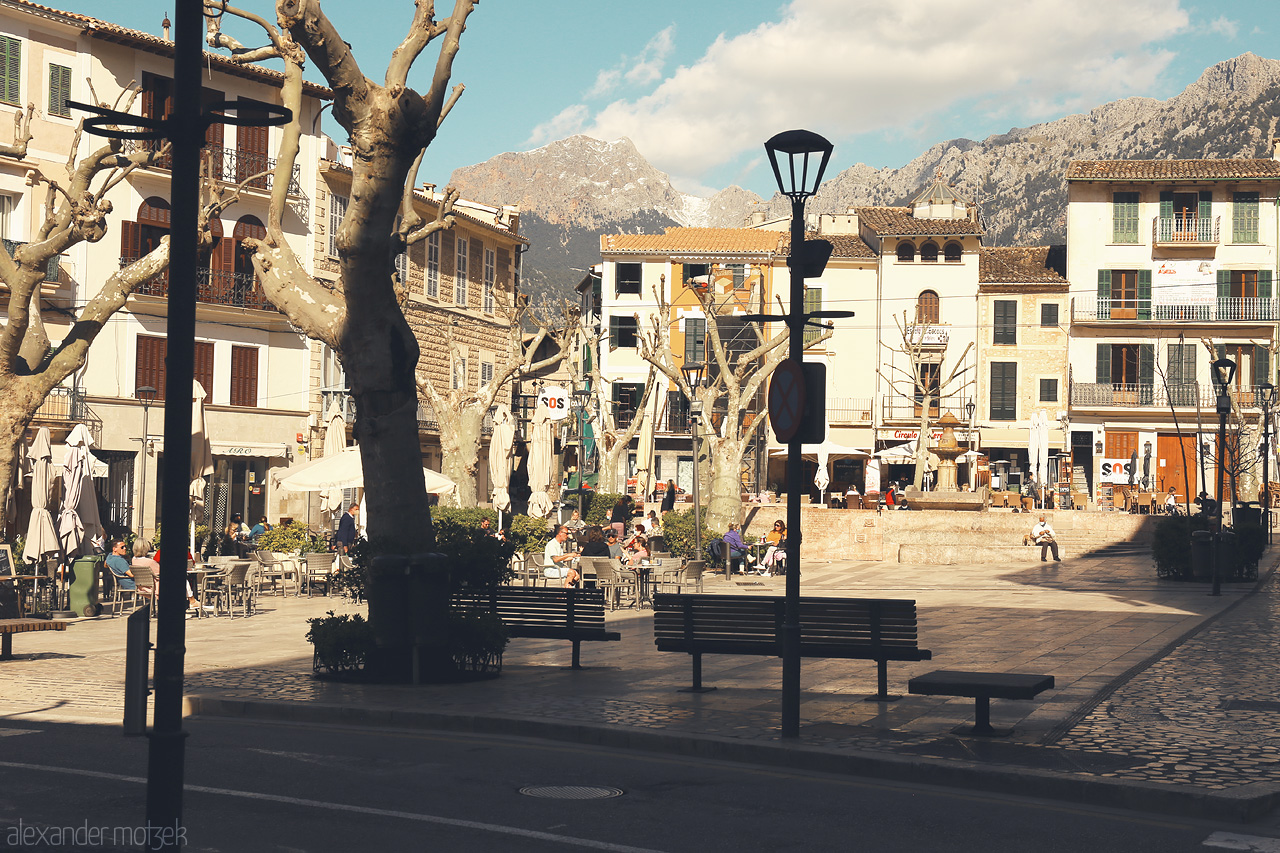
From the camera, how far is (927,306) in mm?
58500

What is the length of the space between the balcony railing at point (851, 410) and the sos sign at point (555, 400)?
21602 millimetres

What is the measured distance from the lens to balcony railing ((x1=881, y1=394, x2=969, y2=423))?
57844mm

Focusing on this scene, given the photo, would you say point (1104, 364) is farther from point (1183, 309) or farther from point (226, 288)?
point (226, 288)

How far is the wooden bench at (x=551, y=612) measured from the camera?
12883 mm

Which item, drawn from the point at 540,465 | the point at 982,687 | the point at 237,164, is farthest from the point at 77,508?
the point at 237,164

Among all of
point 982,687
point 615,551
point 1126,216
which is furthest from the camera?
point 1126,216

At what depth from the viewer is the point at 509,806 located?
283 inches

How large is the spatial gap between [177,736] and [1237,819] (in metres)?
5.50

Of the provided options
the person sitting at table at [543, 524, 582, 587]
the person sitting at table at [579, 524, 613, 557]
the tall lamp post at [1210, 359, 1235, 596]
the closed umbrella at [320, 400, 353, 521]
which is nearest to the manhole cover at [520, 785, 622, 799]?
the person sitting at table at [543, 524, 582, 587]

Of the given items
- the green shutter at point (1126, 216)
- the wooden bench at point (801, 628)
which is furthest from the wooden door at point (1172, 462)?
the wooden bench at point (801, 628)

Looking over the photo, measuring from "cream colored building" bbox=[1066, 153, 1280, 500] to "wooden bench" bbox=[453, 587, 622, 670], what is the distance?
45731 mm

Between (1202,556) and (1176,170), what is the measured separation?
3530 centimetres

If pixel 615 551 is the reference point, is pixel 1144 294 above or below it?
above

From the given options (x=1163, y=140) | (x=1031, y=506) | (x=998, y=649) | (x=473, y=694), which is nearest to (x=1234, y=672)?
(x=998, y=649)
